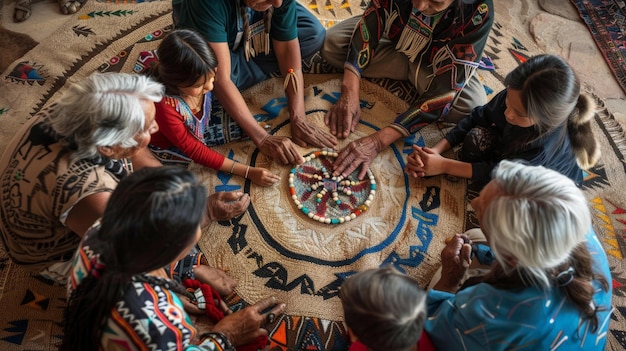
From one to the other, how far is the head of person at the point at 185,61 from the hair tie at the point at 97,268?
3.06ft

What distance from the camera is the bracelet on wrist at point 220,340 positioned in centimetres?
168

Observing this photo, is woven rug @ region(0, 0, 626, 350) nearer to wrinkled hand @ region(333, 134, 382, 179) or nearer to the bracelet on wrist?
wrinkled hand @ region(333, 134, 382, 179)

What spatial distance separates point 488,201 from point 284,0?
1.51 m

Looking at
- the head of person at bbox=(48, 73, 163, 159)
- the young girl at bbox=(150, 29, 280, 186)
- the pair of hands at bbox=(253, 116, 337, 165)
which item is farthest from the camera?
the pair of hands at bbox=(253, 116, 337, 165)

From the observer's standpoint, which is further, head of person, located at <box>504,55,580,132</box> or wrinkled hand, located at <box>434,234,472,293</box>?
wrinkled hand, located at <box>434,234,472,293</box>

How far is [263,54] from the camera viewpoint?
2740 millimetres

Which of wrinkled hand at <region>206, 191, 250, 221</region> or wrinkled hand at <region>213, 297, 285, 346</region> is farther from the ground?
wrinkled hand at <region>206, 191, 250, 221</region>

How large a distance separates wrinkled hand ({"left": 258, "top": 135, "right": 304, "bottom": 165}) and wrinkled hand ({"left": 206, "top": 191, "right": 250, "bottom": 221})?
12.2 inches

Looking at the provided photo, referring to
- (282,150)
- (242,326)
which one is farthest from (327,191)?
(242,326)

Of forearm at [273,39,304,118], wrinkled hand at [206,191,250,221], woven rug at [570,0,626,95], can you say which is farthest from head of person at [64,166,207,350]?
woven rug at [570,0,626,95]

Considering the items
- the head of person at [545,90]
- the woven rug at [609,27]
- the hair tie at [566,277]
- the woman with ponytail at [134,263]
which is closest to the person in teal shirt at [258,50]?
the head of person at [545,90]

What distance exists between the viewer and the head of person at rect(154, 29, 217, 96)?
1.93 m

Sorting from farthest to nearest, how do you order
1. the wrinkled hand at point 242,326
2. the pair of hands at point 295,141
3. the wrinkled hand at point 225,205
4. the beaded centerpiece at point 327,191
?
1. the pair of hands at point 295,141
2. the beaded centerpiece at point 327,191
3. the wrinkled hand at point 225,205
4. the wrinkled hand at point 242,326

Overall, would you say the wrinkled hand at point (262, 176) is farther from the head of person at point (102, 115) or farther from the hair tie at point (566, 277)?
the hair tie at point (566, 277)
